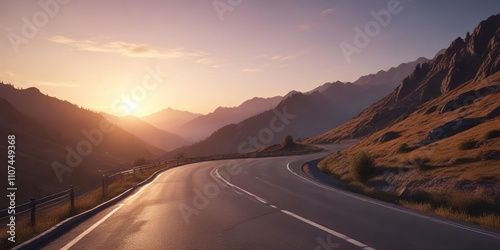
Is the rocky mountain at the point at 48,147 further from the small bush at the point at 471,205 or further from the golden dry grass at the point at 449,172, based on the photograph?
the small bush at the point at 471,205

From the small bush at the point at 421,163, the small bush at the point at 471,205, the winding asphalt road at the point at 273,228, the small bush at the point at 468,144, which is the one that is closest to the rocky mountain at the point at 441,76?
the small bush at the point at 468,144

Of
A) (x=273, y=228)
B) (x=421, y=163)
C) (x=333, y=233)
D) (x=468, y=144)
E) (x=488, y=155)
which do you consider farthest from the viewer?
(x=468, y=144)

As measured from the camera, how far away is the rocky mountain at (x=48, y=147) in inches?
2484

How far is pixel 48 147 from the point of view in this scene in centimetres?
9975

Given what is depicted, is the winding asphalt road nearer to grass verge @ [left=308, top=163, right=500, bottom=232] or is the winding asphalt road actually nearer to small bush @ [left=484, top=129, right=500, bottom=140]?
grass verge @ [left=308, top=163, right=500, bottom=232]

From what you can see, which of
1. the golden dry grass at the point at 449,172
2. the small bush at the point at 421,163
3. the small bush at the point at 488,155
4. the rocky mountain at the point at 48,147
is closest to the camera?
the golden dry grass at the point at 449,172

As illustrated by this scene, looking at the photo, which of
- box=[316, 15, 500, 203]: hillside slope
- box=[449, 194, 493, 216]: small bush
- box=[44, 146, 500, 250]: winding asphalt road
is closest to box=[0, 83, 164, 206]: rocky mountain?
box=[44, 146, 500, 250]: winding asphalt road

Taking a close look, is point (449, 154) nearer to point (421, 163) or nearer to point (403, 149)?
point (421, 163)

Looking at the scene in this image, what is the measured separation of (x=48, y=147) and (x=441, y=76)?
11442 centimetres

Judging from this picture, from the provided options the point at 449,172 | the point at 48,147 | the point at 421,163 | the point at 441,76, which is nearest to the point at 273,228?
the point at 449,172

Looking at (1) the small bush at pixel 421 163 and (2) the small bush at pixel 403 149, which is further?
(2) the small bush at pixel 403 149

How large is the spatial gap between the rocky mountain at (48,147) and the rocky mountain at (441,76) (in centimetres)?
7157

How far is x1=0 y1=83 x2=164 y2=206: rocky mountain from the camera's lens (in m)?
63.1

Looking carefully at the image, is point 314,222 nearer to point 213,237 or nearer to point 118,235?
point 213,237
